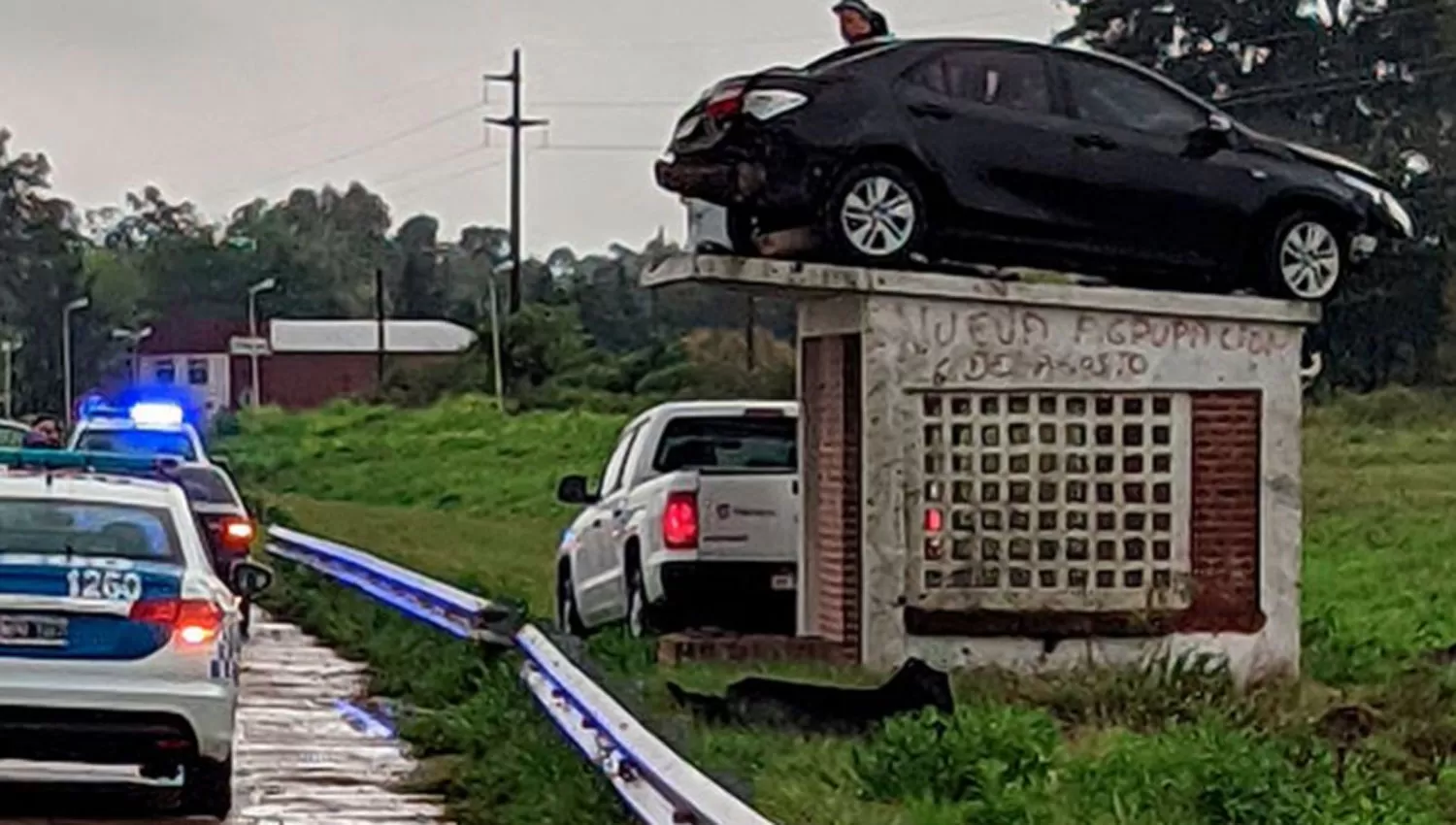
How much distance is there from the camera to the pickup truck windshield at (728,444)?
20.3m

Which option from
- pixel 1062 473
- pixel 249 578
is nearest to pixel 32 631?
pixel 249 578

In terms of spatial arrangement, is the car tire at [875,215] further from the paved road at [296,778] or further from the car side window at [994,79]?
the paved road at [296,778]

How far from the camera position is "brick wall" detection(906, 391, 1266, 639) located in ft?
60.1

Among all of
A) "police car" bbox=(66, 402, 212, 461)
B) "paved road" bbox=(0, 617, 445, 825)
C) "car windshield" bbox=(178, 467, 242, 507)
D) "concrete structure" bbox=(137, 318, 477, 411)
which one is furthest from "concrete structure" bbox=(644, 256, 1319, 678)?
"concrete structure" bbox=(137, 318, 477, 411)

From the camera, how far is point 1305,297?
18797mm

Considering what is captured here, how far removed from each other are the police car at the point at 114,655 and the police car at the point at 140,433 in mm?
14663

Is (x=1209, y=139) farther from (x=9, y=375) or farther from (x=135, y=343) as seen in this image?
(x=135, y=343)

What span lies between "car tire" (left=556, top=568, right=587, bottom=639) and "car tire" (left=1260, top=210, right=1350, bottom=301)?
5.73 metres

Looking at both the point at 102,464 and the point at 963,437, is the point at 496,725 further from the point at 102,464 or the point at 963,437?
the point at 963,437

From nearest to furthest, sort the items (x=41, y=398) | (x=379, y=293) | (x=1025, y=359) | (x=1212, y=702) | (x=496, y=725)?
(x=496, y=725) < (x=1212, y=702) < (x=1025, y=359) < (x=379, y=293) < (x=41, y=398)

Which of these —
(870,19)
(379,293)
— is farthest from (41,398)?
(870,19)

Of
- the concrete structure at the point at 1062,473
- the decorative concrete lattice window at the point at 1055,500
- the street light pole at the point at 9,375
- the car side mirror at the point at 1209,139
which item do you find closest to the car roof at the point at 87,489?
the concrete structure at the point at 1062,473

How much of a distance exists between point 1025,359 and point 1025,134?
1.33m

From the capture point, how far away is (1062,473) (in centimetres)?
1822
